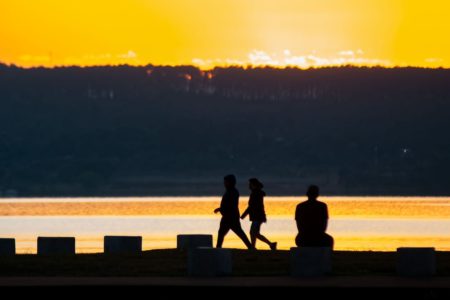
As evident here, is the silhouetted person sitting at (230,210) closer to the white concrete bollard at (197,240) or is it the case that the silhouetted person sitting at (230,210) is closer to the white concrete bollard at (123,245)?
the white concrete bollard at (197,240)

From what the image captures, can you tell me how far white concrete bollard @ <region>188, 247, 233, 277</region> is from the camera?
26.8 metres

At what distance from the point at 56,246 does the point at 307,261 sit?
11.9m

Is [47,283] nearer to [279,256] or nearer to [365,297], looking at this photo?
[365,297]

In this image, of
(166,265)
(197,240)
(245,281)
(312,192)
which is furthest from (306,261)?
(197,240)

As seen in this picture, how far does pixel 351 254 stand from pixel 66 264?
20.5ft

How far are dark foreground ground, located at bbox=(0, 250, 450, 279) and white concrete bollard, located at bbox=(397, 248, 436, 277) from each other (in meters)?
0.53

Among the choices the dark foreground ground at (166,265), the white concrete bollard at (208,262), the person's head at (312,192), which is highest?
the person's head at (312,192)

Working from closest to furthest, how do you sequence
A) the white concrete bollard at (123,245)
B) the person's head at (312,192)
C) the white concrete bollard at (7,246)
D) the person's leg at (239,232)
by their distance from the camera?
the person's head at (312,192)
the person's leg at (239,232)
the white concrete bollard at (123,245)
the white concrete bollard at (7,246)

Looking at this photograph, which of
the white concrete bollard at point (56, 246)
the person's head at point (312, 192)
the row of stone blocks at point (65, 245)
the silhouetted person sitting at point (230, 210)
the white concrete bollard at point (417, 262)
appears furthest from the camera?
the white concrete bollard at point (56, 246)

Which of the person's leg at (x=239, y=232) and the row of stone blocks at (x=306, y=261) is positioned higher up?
the person's leg at (x=239, y=232)


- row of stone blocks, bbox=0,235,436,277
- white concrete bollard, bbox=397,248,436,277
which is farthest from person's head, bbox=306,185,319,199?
white concrete bollard, bbox=397,248,436,277

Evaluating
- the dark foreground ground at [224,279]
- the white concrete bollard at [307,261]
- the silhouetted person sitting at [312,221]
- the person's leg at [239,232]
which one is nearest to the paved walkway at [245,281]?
the dark foreground ground at [224,279]

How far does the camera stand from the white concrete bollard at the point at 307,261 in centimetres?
2680

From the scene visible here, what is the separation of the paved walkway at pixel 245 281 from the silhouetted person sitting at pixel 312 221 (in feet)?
10.6
